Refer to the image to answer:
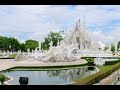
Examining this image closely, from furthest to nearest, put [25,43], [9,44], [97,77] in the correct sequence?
[9,44] → [25,43] → [97,77]

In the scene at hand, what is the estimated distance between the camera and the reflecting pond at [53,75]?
6.96m

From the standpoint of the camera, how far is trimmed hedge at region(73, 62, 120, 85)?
22.9ft

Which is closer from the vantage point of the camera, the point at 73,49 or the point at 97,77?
the point at 97,77

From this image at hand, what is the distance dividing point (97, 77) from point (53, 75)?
2.49 feet

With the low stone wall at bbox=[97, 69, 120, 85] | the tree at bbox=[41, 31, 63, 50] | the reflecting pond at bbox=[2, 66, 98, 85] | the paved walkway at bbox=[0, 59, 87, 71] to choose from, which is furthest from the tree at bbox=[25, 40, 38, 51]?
the low stone wall at bbox=[97, 69, 120, 85]

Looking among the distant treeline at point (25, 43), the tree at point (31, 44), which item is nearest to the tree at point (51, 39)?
the distant treeline at point (25, 43)

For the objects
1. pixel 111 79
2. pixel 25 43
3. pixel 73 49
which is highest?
pixel 25 43

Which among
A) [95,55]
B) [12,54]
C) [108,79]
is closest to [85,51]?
[95,55]

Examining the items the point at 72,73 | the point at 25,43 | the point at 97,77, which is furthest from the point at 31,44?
the point at 97,77

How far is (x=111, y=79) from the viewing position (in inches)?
280

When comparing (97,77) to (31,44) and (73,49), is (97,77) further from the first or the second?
(31,44)

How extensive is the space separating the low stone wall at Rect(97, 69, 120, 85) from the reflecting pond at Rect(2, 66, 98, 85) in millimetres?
250

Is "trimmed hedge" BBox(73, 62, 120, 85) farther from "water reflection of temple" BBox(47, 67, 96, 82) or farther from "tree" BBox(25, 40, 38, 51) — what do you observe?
"tree" BBox(25, 40, 38, 51)
